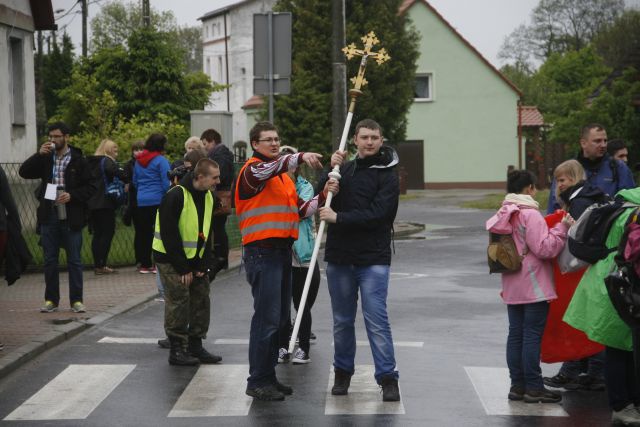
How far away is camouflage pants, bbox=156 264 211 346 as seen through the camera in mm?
9758

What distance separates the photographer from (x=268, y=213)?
8.28m

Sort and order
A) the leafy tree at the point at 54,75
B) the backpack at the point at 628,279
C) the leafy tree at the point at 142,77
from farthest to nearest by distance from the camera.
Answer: the leafy tree at the point at 54,75, the leafy tree at the point at 142,77, the backpack at the point at 628,279

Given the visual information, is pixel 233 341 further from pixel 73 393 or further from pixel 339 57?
pixel 339 57

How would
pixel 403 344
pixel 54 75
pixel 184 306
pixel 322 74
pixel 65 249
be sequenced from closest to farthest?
pixel 184 306 → pixel 403 344 → pixel 65 249 → pixel 322 74 → pixel 54 75

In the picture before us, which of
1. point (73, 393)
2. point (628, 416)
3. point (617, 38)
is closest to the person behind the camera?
point (628, 416)

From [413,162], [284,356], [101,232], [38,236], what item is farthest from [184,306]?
[413,162]

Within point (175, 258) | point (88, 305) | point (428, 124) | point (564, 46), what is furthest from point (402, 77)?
point (564, 46)

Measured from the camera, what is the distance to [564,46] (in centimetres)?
8275

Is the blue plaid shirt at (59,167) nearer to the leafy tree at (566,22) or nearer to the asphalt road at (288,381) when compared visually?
the asphalt road at (288,381)

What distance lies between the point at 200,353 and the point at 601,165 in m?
3.73

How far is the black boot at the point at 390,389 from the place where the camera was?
8.13 metres

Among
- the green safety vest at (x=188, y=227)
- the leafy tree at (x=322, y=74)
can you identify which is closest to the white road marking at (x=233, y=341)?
the green safety vest at (x=188, y=227)

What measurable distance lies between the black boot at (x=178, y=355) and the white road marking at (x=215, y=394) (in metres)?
0.10

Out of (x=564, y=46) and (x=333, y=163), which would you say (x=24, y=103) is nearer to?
(x=333, y=163)
